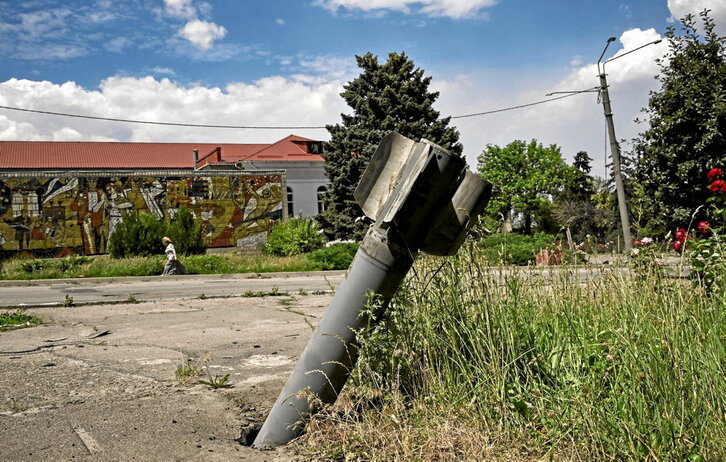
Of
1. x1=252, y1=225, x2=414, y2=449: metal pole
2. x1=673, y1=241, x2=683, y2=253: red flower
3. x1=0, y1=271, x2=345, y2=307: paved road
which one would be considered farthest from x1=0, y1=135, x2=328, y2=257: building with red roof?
Answer: x1=252, y1=225, x2=414, y2=449: metal pole

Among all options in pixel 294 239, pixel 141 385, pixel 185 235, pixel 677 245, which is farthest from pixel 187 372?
pixel 294 239

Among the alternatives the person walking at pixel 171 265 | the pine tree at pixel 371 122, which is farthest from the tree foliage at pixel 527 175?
the person walking at pixel 171 265

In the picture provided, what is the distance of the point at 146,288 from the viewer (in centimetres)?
1374

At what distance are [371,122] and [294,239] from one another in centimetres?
1100

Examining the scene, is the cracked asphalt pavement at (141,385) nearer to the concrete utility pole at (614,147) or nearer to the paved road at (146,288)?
the paved road at (146,288)

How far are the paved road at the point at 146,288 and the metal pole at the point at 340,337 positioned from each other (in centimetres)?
586

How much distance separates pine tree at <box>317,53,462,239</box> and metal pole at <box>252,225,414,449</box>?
28.0m

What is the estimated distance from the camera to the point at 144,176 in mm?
27656

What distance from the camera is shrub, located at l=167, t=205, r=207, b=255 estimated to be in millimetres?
22203

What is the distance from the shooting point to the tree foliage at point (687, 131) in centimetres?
1122

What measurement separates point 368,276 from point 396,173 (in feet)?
1.87

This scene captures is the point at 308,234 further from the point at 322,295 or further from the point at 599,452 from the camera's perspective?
the point at 599,452

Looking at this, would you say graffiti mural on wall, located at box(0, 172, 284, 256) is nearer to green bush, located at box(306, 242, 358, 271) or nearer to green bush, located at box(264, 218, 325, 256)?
green bush, located at box(264, 218, 325, 256)

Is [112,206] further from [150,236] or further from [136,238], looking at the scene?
[150,236]
